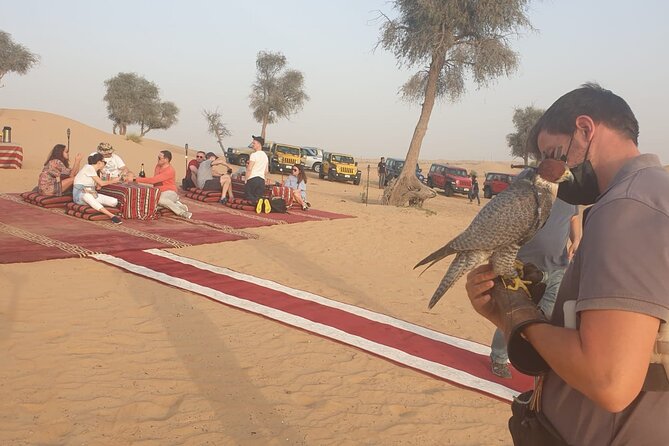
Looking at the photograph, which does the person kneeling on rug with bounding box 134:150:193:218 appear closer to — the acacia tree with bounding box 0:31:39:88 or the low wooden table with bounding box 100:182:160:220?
the low wooden table with bounding box 100:182:160:220

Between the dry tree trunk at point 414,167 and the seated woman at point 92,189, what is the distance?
942 centimetres

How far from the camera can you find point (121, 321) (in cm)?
481

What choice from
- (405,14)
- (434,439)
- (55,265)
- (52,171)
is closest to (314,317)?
(434,439)

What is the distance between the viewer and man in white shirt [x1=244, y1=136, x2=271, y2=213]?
11.9m

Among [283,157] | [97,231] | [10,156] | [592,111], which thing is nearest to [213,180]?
[97,231]

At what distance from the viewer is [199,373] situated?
3.86 m

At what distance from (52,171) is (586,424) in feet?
38.9

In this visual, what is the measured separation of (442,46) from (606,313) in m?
17.2

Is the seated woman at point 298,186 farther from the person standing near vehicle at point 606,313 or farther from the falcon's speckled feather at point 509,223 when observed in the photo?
the person standing near vehicle at point 606,313

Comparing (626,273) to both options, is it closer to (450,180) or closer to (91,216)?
(91,216)

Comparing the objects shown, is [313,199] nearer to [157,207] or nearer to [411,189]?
[411,189]

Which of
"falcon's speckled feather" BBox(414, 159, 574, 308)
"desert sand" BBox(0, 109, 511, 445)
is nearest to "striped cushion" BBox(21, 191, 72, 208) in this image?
"desert sand" BBox(0, 109, 511, 445)

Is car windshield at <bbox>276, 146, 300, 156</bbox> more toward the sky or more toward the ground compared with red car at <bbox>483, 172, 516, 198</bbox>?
more toward the sky

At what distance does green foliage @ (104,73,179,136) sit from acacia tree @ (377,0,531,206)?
44.1 m
